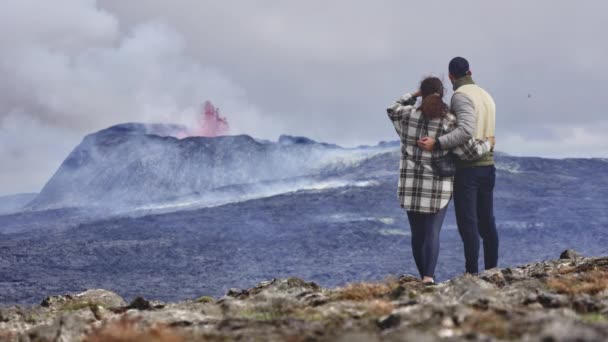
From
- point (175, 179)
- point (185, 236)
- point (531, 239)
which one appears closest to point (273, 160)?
point (175, 179)

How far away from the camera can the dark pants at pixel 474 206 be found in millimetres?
10125

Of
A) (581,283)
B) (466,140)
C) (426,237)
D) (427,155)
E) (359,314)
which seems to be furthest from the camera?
(426,237)

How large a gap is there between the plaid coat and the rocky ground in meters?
0.96

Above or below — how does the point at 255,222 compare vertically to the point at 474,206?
below

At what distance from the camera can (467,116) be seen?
9875 mm

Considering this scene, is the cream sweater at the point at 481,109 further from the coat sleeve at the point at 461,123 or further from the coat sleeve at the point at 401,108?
the coat sleeve at the point at 401,108

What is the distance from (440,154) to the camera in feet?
32.6

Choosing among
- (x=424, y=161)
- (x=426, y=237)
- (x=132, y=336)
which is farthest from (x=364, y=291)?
(x=132, y=336)

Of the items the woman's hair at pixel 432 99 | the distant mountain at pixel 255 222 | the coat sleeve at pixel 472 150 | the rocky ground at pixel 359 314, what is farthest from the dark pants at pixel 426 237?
the distant mountain at pixel 255 222

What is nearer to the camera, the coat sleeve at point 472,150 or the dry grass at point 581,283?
the dry grass at point 581,283

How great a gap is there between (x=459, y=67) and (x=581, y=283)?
280 centimetres

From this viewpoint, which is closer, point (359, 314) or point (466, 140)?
point (359, 314)

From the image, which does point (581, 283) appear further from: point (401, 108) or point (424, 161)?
point (401, 108)

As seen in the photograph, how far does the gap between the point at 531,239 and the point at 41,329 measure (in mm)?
61353
